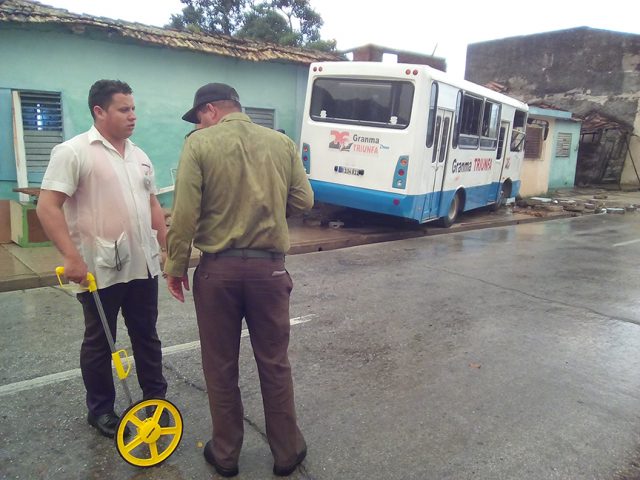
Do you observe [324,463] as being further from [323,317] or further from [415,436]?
[323,317]

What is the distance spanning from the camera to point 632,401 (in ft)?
11.8

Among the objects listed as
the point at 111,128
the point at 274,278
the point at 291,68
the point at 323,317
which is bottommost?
the point at 323,317

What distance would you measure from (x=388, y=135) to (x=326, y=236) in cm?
204

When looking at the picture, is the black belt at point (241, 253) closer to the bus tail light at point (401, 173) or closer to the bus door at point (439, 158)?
the bus tail light at point (401, 173)

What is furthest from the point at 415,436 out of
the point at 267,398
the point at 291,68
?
the point at 291,68

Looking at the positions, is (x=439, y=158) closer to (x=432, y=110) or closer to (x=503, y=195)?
(x=432, y=110)

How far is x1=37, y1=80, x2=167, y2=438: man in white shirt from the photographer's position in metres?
2.60

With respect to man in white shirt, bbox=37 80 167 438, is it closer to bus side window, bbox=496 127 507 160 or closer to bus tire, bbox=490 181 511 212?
bus side window, bbox=496 127 507 160

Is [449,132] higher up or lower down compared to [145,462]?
higher up

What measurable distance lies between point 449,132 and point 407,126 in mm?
1368

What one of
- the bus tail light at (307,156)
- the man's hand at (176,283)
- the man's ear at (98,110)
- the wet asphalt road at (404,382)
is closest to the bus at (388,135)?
the bus tail light at (307,156)

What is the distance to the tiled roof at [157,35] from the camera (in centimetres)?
760

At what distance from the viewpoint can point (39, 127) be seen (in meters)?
8.11

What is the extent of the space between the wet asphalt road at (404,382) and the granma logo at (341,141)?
9.91 feet
